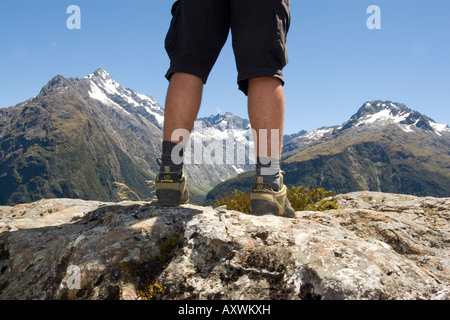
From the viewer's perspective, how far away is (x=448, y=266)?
11.1ft

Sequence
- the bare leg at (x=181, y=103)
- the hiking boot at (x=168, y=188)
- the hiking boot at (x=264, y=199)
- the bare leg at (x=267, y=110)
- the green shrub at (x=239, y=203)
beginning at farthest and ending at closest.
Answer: the green shrub at (x=239, y=203) → the hiking boot at (x=168, y=188) → the bare leg at (x=181, y=103) → the hiking boot at (x=264, y=199) → the bare leg at (x=267, y=110)

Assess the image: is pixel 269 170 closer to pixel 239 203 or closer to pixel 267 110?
pixel 267 110

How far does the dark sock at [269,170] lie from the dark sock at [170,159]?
1047mm

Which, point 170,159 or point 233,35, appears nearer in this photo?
point 233,35

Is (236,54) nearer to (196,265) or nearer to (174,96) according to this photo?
(174,96)

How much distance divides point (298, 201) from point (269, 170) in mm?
2274

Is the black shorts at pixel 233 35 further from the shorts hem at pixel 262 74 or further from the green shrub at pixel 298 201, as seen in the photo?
the green shrub at pixel 298 201

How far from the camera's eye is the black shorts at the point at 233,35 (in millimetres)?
3705

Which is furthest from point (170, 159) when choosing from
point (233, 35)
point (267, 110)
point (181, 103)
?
point (233, 35)

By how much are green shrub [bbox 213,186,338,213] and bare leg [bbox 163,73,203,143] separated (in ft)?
5.67

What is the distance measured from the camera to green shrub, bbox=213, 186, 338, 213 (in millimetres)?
5165

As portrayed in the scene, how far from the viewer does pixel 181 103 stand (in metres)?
3.94

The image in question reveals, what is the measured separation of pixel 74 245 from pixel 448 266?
401cm

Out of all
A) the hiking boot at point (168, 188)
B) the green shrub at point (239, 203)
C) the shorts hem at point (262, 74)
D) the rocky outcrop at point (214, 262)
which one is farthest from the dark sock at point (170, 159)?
the green shrub at point (239, 203)
